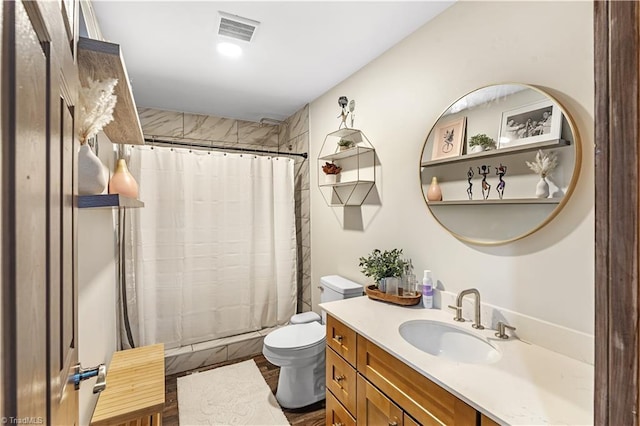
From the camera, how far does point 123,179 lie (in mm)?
1542

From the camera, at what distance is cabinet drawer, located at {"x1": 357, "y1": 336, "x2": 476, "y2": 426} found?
0.95 meters

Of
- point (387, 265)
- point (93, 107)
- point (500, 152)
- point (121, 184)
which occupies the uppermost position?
point (93, 107)

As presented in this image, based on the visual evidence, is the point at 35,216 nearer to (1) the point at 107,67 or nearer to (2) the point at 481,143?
(1) the point at 107,67

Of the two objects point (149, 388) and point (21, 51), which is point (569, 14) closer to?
point (21, 51)

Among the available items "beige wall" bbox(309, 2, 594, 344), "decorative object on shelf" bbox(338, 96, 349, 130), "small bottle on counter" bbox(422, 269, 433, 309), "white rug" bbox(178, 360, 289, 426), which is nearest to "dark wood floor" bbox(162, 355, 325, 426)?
Result: "white rug" bbox(178, 360, 289, 426)

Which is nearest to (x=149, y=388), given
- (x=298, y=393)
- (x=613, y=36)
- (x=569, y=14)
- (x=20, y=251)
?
(x=298, y=393)

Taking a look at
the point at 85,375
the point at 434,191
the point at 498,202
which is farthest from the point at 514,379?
the point at 85,375

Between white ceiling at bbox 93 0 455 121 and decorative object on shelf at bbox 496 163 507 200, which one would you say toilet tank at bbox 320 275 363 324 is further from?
white ceiling at bbox 93 0 455 121

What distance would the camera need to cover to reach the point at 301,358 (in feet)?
6.52

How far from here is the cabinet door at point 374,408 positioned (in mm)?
1187

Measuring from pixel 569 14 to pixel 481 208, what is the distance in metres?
0.82

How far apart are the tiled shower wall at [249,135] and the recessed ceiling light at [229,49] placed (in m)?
1.07

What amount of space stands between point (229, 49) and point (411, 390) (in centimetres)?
220

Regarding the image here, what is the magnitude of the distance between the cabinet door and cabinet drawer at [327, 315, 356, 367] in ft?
0.37
